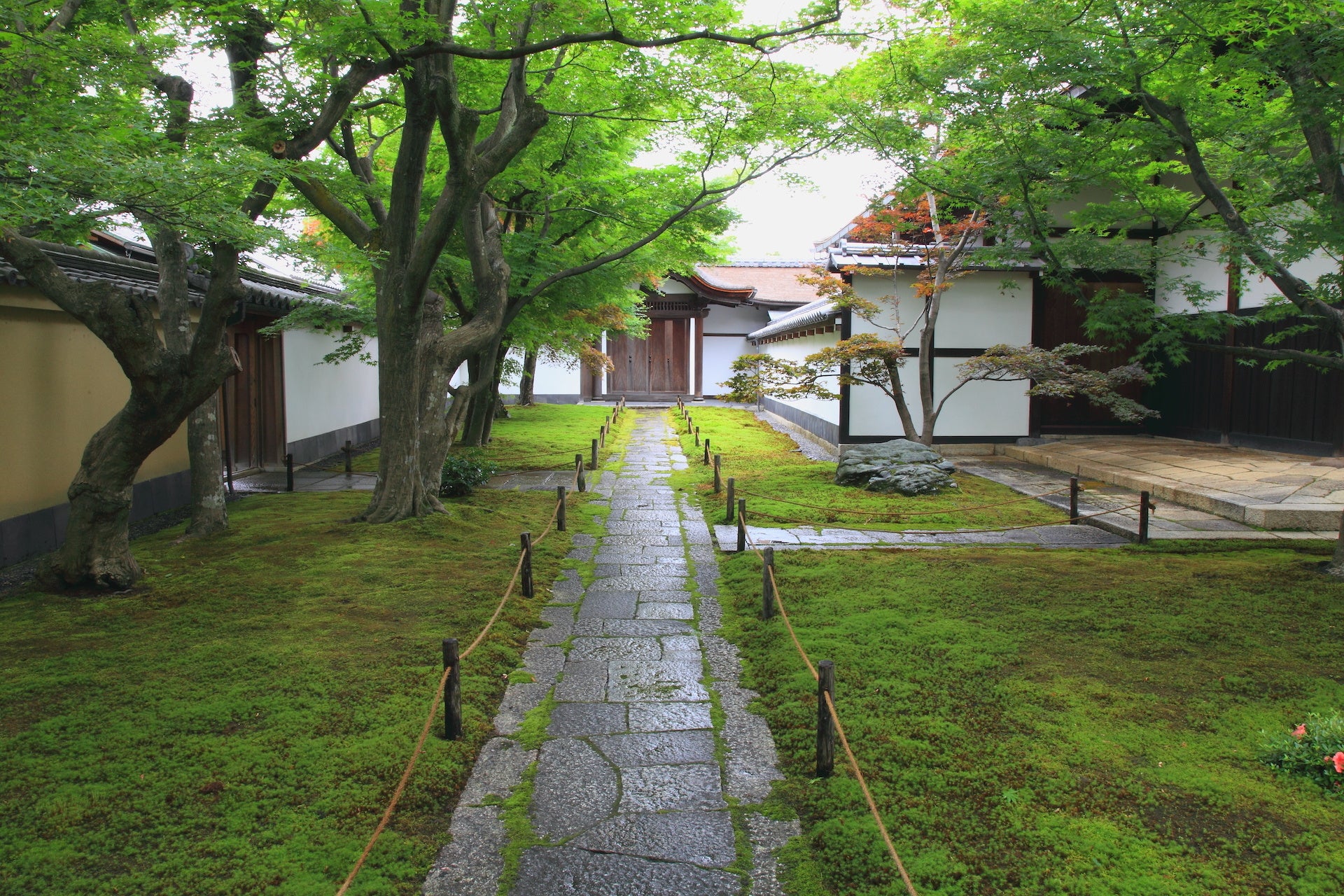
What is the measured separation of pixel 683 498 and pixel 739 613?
17.4 feet

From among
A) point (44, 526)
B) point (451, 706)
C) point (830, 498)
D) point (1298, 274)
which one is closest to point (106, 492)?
point (44, 526)

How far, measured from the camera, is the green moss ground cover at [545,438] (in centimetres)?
1557

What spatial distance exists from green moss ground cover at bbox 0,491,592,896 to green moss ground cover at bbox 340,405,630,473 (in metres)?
7.17

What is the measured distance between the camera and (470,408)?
56.0 ft

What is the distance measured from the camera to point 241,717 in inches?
181

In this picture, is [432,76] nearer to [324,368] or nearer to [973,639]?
[973,639]

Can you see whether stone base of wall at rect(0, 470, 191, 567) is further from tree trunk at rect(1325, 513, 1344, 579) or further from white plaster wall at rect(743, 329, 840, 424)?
white plaster wall at rect(743, 329, 840, 424)

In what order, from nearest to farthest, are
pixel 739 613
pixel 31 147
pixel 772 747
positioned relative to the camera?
pixel 772 747
pixel 31 147
pixel 739 613

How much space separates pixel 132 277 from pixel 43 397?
82.5 inches

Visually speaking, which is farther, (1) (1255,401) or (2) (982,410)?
(2) (982,410)

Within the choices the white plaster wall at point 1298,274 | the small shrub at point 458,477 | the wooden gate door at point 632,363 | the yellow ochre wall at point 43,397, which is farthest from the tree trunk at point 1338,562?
the wooden gate door at point 632,363

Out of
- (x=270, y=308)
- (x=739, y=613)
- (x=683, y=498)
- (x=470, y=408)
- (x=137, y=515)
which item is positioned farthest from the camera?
(x=470, y=408)

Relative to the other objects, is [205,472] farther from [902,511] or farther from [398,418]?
[902,511]

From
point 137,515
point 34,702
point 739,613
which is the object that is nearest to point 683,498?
point 739,613
